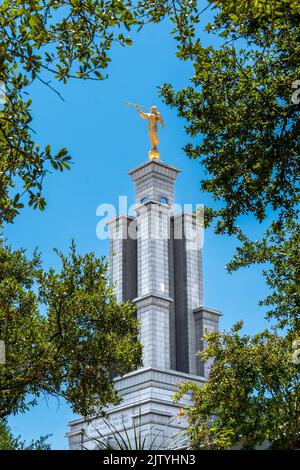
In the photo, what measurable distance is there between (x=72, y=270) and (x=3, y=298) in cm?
251

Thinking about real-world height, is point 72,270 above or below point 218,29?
below

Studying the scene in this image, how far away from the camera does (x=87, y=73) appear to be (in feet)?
41.3

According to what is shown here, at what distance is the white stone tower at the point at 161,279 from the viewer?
8319 centimetres

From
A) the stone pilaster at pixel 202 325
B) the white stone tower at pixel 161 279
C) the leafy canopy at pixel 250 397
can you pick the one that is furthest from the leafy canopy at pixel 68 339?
the stone pilaster at pixel 202 325

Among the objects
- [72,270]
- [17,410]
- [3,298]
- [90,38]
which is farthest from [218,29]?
[17,410]

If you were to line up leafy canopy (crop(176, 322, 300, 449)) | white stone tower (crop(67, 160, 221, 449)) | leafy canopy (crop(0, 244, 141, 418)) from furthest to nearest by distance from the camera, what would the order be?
1. white stone tower (crop(67, 160, 221, 449))
2. leafy canopy (crop(176, 322, 300, 449))
3. leafy canopy (crop(0, 244, 141, 418))

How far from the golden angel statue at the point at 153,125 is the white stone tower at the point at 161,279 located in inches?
80.0

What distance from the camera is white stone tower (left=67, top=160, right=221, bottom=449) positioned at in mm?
83188

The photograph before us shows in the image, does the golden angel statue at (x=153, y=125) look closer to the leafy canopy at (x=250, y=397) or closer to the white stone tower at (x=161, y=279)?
the white stone tower at (x=161, y=279)

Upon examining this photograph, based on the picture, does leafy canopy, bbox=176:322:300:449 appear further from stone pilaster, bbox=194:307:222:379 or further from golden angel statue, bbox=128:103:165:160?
golden angel statue, bbox=128:103:165:160

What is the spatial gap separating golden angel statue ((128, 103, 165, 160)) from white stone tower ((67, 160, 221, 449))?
6.67 ft

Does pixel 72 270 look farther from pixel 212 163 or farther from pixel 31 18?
pixel 31 18

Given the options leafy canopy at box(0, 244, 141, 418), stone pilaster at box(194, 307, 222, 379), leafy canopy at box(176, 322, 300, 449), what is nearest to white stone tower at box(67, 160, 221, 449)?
stone pilaster at box(194, 307, 222, 379)

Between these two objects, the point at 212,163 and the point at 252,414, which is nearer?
the point at 212,163
